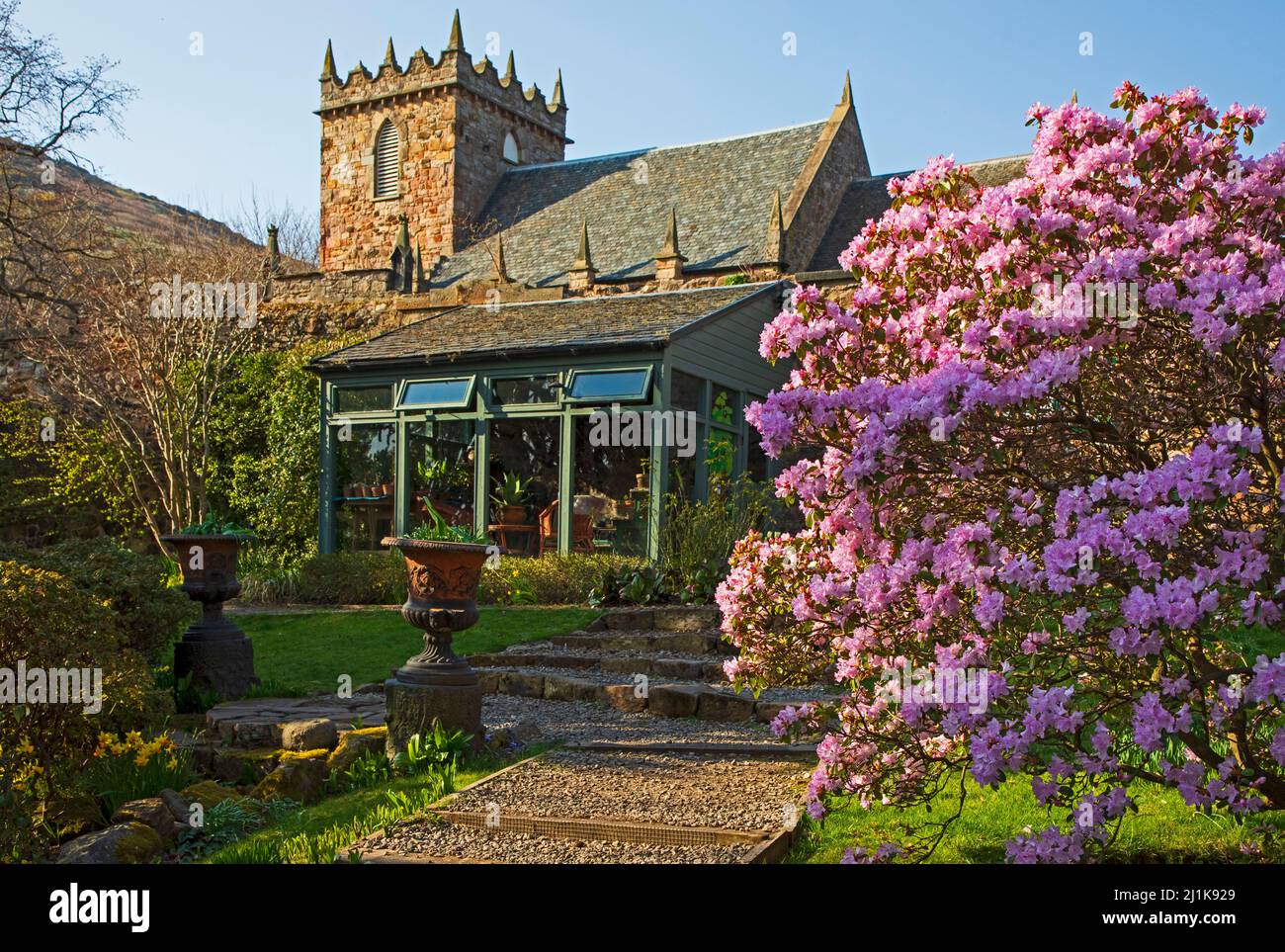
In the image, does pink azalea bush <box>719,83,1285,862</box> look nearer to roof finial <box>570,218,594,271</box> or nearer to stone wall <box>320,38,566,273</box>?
roof finial <box>570,218,594,271</box>

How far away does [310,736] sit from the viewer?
22.0 feet

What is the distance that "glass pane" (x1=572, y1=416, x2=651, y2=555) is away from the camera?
1405 cm

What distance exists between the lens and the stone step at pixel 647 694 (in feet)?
24.7

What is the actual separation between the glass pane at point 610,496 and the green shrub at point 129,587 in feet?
21.1

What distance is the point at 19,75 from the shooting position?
14.6 m

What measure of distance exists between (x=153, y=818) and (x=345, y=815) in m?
1.00

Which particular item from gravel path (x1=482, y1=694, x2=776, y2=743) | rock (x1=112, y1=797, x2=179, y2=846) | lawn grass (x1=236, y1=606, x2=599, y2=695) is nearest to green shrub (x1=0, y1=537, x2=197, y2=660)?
lawn grass (x1=236, y1=606, x2=599, y2=695)

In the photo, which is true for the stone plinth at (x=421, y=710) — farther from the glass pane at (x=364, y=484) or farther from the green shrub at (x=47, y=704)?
the glass pane at (x=364, y=484)

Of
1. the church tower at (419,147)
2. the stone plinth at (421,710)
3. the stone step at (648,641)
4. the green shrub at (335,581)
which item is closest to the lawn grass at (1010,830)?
the stone plinth at (421,710)

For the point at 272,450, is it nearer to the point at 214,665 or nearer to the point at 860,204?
the point at 214,665

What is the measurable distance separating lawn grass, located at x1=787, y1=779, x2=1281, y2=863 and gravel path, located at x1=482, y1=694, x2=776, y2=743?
5.65ft

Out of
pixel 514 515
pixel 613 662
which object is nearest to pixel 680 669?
pixel 613 662
